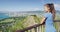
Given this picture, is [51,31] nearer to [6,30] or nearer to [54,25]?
[54,25]

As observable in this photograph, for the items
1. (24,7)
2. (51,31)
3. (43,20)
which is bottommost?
(51,31)

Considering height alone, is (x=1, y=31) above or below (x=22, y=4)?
below

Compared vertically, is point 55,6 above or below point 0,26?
above

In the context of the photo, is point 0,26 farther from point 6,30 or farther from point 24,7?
point 24,7

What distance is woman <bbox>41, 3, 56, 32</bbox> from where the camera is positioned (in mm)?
2062

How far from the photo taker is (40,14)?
6.83 ft

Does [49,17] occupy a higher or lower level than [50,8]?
lower

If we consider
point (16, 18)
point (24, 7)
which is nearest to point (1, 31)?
point (16, 18)

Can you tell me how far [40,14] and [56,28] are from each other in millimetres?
257

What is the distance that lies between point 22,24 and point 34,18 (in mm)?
160

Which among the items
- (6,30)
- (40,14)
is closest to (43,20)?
(40,14)

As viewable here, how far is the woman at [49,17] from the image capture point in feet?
6.77

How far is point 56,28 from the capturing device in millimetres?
2088

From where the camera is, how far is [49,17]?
6.77 ft
